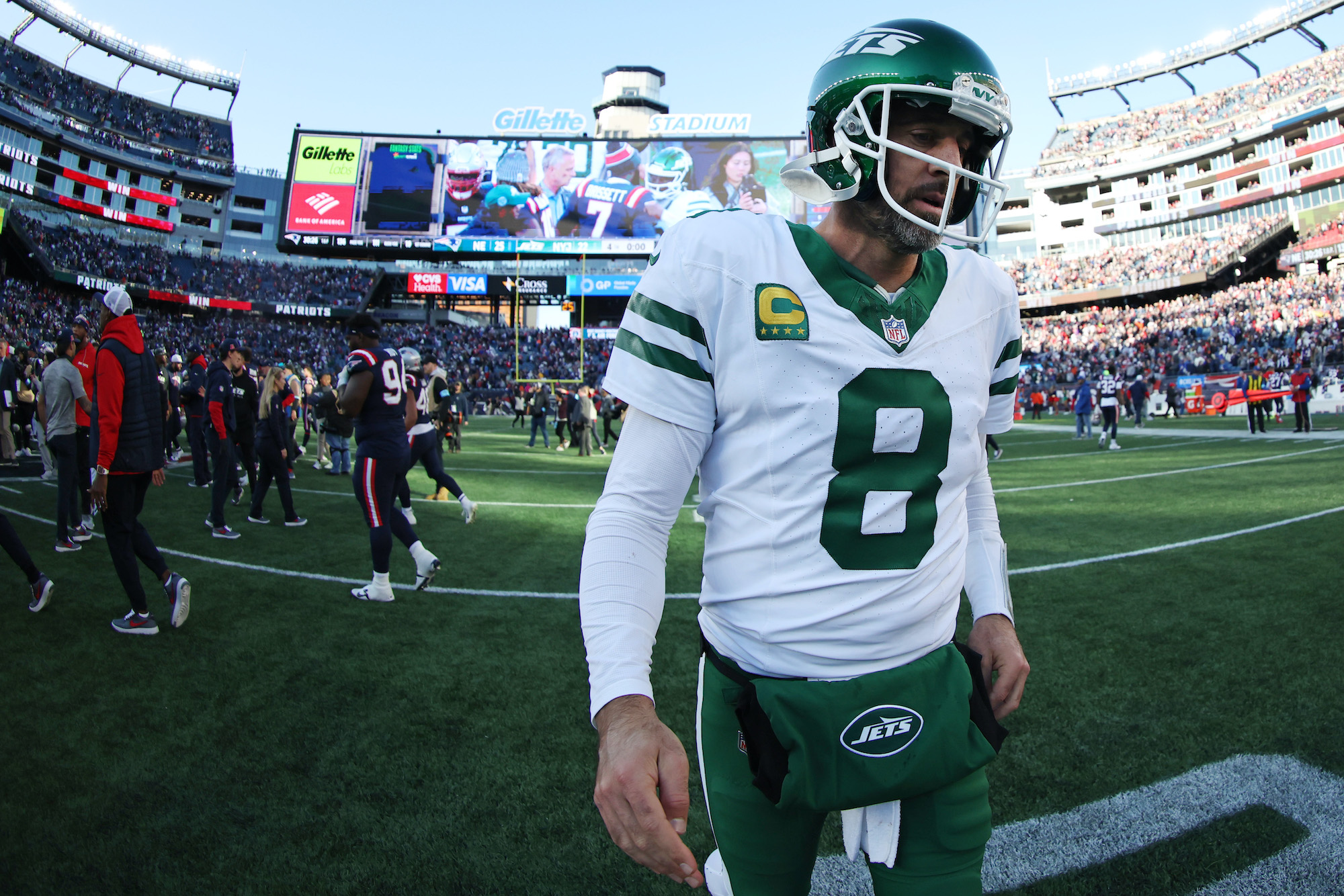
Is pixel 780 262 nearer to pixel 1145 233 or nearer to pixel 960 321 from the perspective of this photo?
pixel 960 321

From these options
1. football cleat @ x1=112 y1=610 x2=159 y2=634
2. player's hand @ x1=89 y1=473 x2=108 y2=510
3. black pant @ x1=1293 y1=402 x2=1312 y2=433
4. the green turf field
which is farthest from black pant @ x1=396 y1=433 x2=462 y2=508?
black pant @ x1=1293 y1=402 x2=1312 y2=433

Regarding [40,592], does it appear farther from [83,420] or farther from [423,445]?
[423,445]

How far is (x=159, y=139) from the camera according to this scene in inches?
2366

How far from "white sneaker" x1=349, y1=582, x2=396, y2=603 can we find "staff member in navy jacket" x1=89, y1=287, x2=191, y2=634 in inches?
42.5

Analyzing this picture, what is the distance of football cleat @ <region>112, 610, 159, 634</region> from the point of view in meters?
4.84

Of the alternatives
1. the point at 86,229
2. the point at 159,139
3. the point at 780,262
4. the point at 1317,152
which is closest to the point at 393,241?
the point at 86,229

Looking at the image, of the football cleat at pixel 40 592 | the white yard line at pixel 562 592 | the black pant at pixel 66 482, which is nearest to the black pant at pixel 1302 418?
the white yard line at pixel 562 592

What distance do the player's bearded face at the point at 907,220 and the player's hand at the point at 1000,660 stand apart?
0.74 meters

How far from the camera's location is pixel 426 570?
5.92 m

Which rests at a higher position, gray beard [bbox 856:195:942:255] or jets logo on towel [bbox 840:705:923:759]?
gray beard [bbox 856:195:942:255]

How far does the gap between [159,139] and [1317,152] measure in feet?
265

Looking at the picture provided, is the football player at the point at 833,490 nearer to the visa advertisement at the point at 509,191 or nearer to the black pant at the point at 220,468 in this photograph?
A: the black pant at the point at 220,468

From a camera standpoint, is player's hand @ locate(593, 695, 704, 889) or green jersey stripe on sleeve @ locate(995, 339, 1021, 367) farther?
green jersey stripe on sleeve @ locate(995, 339, 1021, 367)

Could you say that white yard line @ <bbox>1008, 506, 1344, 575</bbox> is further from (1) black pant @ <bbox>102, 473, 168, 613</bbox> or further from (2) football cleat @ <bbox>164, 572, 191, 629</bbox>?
(1) black pant @ <bbox>102, 473, 168, 613</bbox>
